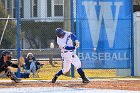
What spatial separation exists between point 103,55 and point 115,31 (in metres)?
0.99

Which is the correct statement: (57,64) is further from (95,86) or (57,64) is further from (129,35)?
(95,86)

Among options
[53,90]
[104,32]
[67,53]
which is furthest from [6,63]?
[104,32]

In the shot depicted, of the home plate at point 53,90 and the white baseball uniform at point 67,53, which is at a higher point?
the white baseball uniform at point 67,53

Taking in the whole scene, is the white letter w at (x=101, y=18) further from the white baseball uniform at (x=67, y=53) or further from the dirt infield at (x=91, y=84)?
the white baseball uniform at (x=67, y=53)

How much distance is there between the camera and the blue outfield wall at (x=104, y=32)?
54.9 feet

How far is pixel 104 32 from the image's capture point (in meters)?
16.8

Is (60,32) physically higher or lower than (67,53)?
higher

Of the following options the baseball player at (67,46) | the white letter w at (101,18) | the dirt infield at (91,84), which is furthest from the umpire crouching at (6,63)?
the white letter w at (101,18)

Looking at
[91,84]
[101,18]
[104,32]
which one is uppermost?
[101,18]

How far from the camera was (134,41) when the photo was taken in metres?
17.0

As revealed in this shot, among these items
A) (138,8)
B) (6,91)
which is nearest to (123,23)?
(6,91)

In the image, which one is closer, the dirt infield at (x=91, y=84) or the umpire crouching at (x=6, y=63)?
the dirt infield at (x=91, y=84)

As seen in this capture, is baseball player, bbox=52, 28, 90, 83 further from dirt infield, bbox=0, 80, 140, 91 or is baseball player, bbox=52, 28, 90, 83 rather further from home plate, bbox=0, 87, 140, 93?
home plate, bbox=0, 87, 140, 93

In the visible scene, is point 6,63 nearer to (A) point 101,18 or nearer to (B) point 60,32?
(B) point 60,32
